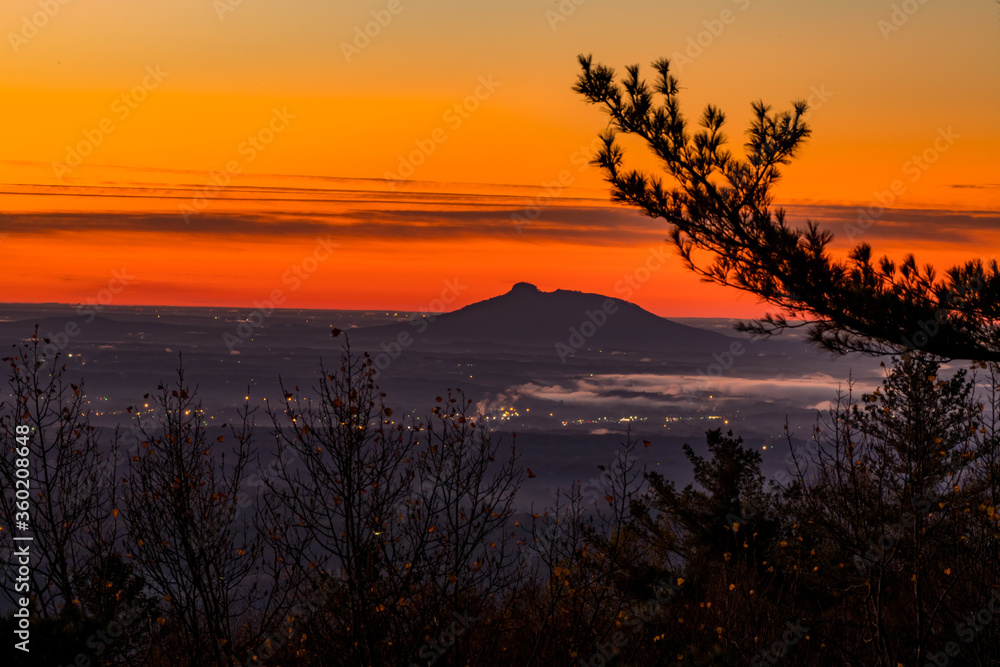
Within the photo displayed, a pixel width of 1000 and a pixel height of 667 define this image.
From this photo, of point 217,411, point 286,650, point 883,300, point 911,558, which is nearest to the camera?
point 911,558

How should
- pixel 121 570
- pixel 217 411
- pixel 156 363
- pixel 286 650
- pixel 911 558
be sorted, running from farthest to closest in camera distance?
pixel 156 363, pixel 217 411, pixel 121 570, pixel 286 650, pixel 911 558

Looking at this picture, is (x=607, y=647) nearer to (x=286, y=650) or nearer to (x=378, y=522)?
(x=378, y=522)

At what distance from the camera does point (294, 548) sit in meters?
9.12

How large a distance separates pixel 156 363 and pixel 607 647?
578 ft

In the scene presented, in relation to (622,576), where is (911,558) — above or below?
above

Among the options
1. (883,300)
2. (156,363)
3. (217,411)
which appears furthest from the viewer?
(156,363)

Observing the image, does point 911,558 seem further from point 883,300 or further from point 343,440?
point 343,440

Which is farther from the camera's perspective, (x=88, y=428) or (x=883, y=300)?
(x=88, y=428)

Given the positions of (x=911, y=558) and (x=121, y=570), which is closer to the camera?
(x=911, y=558)

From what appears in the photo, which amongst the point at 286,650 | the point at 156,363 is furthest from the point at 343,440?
the point at 156,363

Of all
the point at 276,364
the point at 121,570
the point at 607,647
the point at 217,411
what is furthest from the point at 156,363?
the point at 607,647

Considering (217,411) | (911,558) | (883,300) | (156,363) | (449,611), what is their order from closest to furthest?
(911,558) → (883,300) → (449,611) → (217,411) → (156,363)

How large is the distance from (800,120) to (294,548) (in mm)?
8189

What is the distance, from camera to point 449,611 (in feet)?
40.8
